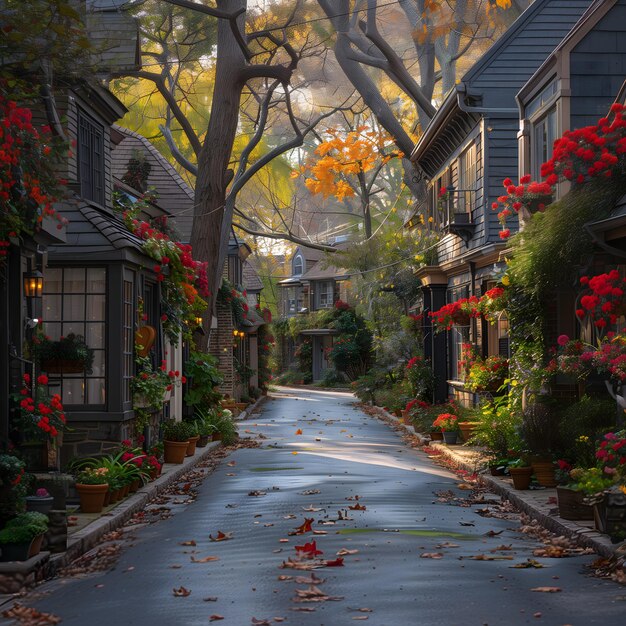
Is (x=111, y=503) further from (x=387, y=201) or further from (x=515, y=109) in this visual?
(x=387, y=201)

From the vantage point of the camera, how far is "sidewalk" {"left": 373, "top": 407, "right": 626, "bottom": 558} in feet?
33.2

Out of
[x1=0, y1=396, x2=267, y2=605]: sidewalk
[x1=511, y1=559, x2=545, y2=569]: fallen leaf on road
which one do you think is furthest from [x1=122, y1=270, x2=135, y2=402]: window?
[x1=511, y1=559, x2=545, y2=569]: fallen leaf on road

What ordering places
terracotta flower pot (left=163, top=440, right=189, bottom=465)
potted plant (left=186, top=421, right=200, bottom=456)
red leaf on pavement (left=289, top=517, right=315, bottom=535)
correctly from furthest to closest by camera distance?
potted plant (left=186, top=421, right=200, bottom=456) < terracotta flower pot (left=163, top=440, right=189, bottom=465) < red leaf on pavement (left=289, top=517, right=315, bottom=535)

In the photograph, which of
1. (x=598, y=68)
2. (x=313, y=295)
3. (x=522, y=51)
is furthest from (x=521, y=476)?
(x=313, y=295)

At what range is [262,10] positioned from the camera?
3106 centimetres

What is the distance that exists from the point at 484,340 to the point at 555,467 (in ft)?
36.1

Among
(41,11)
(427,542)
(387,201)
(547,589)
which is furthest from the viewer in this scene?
(387,201)

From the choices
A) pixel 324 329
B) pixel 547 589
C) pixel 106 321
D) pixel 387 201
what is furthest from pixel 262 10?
pixel 324 329

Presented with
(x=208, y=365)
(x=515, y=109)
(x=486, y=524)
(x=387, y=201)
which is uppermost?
(x=387, y=201)

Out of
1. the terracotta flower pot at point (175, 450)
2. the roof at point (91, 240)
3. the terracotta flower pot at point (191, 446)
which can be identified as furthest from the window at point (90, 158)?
the terracotta flower pot at point (191, 446)

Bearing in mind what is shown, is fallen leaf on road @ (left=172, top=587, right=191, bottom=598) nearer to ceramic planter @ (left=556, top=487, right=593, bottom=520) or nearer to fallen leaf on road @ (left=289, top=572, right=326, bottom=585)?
fallen leaf on road @ (left=289, top=572, right=326, bottom=585)

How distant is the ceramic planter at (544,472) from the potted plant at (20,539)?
291 inches

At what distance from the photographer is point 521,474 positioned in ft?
47.4

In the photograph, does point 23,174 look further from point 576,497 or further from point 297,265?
point 297,265
